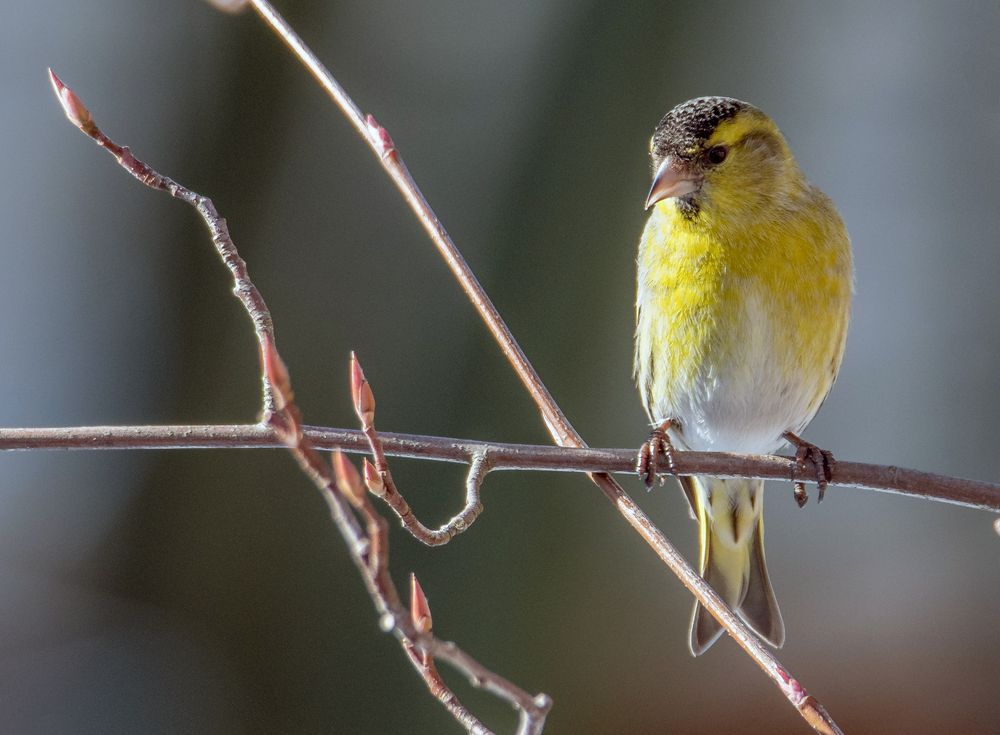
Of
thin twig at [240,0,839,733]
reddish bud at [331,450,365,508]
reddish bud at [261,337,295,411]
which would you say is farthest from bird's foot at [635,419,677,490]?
reddish bud at [261,337,295,411]

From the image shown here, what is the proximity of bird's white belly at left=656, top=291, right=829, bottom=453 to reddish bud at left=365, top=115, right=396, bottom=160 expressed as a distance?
4.18 feet

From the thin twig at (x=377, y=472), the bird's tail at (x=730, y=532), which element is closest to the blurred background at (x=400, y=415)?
the bird's tail at (x=730, y=532)

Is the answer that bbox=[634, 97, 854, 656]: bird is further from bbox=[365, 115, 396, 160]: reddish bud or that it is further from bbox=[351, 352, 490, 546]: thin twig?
bbox=[351, 352, 490, 546]: thin twig

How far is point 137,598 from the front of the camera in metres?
4.89

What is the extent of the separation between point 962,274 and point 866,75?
1.28m

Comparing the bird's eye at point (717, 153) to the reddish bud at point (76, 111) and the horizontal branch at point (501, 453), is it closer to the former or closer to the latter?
the horizontal branch at point (501, 453)

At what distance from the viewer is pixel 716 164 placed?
2.94 m

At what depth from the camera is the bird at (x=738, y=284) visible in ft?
9.55

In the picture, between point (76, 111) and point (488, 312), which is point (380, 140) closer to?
point (488, 312)

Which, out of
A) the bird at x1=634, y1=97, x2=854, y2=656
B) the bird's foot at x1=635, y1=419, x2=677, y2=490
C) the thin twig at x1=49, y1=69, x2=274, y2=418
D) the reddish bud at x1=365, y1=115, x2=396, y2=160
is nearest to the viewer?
the thin twig at x1=49, y1=69, x2=274, y2=418

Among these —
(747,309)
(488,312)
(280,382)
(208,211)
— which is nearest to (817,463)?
(747,309)

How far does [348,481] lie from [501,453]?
648 millimetres

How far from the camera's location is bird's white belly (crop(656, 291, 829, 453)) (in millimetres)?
2957

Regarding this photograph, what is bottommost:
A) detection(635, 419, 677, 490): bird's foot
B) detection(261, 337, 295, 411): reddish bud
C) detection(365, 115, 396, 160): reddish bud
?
detection(261, 337, 295, 411): reddish bud
